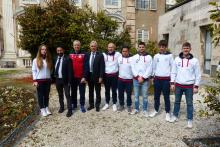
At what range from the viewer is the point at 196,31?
14922 mm

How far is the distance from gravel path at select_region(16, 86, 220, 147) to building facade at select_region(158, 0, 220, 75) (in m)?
7.73

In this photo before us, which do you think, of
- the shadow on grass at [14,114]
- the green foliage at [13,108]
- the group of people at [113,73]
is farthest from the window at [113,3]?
the group of people at [113,73]

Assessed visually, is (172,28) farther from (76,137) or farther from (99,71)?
(76,137)

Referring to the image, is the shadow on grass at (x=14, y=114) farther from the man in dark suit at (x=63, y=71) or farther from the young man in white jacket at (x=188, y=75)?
the young man in white jacket at (x=188, y=75)

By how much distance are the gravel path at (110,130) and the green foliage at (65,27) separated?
521 cm

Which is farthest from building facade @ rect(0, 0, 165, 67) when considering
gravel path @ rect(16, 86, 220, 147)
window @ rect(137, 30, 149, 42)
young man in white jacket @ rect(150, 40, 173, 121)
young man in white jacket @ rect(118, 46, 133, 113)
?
gravel path @ rect(16, 86, 220, 147)

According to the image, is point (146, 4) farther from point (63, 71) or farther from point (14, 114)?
point (14, 114)

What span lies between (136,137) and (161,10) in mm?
20163

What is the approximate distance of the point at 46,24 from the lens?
12031 mm

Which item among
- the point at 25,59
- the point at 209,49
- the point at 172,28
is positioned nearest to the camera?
the point at 209,49

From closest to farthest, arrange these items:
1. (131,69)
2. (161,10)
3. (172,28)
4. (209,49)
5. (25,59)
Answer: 1. (131,69)
2. (209,49)
3. (172,28)
4. (25,59)
5. (161,10)

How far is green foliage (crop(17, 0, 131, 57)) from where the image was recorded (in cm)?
1147

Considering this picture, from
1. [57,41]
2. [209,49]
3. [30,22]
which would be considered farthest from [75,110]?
[209,49]

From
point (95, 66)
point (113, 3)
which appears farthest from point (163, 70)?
point (113, 3)
